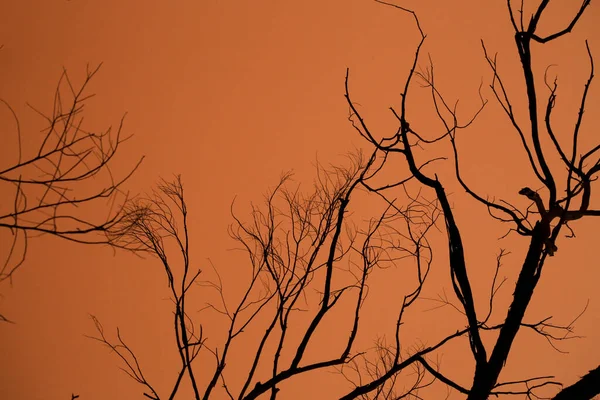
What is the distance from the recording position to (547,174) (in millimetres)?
1021

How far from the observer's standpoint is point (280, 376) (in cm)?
127

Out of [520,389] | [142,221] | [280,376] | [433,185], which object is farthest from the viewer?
[520,389]

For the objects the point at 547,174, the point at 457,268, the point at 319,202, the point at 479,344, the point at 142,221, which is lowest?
the point at 479,344

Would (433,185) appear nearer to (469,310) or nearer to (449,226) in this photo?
(449,226)

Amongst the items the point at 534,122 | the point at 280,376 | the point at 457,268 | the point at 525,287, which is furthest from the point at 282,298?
the point at 534,122

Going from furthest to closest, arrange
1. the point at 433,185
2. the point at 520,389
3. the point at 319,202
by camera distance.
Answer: the point at 520,389
the point at 319,202
the point at 433,185

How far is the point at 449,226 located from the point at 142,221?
3.17 feet

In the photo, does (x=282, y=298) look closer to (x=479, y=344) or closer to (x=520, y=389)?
(x=479, y=344)

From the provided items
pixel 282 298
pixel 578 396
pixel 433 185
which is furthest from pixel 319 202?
pixel 578 396

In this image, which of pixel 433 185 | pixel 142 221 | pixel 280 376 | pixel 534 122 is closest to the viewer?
pixel 534 122

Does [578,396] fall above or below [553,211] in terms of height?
below

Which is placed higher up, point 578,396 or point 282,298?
→ point 282,298

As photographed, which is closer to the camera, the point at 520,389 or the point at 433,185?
the point at 433,185

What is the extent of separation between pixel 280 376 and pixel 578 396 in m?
0.71
